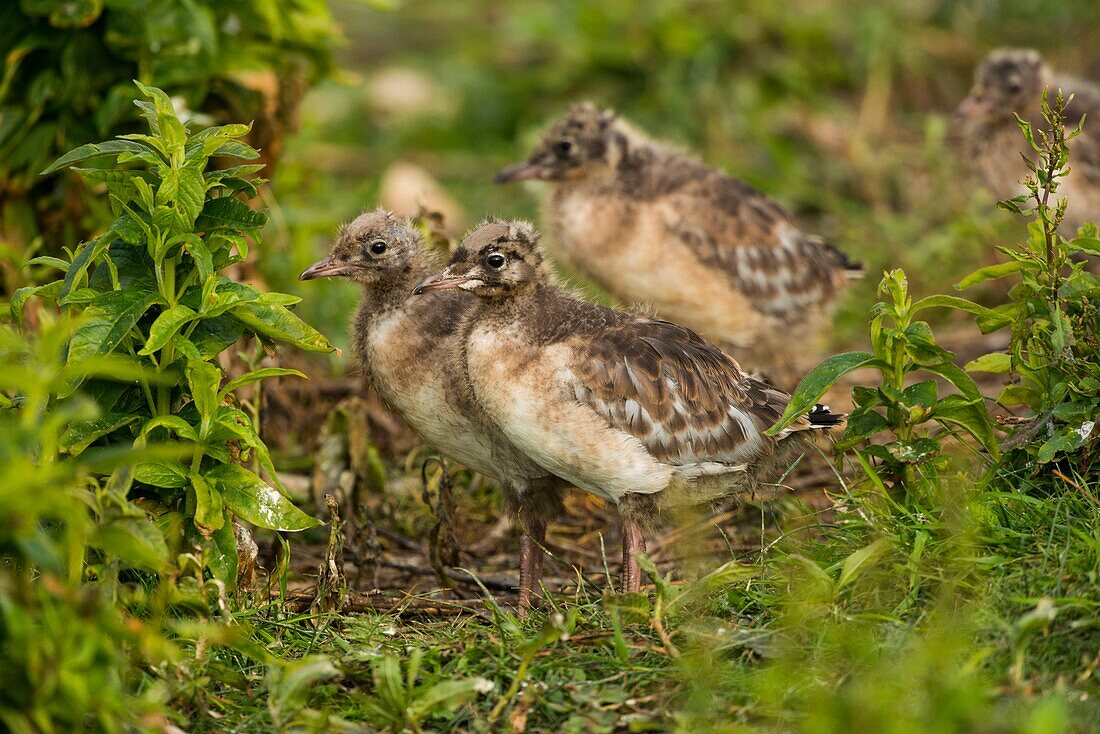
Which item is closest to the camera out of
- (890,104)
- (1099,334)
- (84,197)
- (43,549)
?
(43,549)

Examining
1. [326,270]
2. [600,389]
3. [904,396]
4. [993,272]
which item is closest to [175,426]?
[326,270]

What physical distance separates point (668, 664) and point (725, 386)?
1334 mm

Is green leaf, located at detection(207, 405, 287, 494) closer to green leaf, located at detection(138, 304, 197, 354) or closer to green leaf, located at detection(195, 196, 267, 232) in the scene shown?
green leaf, located at detection(138, 304, 197, 354)

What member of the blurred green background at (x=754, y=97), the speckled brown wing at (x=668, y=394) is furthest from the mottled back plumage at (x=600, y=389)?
the blurred green background at (x=754, y=97)

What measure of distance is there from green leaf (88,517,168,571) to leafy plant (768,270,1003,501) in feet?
6.44

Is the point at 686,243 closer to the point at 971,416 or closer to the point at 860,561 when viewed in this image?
the point at 971,416

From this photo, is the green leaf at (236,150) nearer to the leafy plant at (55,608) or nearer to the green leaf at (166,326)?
the green leaf at (166,326)

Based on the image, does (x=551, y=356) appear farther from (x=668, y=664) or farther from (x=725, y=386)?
(x=668, y=664)

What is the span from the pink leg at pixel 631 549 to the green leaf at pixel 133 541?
1664 millimetres

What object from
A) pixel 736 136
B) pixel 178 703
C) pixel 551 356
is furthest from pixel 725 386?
pixel 736 136

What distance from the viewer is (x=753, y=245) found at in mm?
7043

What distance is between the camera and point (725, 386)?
4.87 meters

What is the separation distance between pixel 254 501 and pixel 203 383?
42cm

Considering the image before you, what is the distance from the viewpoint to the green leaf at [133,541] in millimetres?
3238
